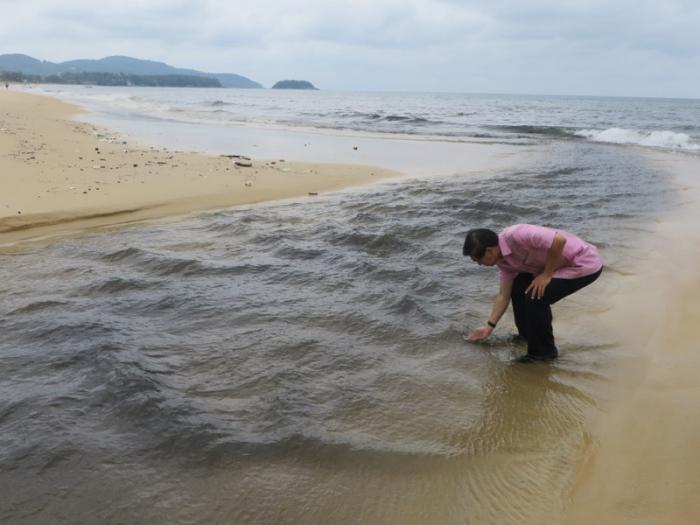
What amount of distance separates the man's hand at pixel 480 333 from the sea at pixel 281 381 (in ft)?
0.35

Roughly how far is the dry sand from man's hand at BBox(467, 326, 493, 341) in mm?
5660

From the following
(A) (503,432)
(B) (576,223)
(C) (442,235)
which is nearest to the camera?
(A) (503,432)

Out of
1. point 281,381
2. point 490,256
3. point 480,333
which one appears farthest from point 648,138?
point 281,381

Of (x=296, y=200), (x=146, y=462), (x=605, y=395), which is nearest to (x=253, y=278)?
(x=146, y=462)

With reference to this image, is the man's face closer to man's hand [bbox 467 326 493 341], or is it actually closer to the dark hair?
the dark hair

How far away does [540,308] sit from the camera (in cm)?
412

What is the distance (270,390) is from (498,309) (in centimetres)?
190

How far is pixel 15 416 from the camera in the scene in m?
3.29

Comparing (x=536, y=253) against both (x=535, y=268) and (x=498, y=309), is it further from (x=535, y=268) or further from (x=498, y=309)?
(x=498, y=309)

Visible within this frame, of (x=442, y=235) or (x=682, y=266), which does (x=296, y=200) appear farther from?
(x=682, y=266)

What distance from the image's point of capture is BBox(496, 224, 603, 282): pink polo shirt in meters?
3.93

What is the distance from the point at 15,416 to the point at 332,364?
2.06 m

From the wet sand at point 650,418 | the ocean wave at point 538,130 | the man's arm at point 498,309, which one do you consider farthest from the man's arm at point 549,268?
the ocean wave at point 538,130

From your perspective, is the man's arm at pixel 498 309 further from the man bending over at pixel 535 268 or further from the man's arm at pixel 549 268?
the man's arm at pixel 549 268
